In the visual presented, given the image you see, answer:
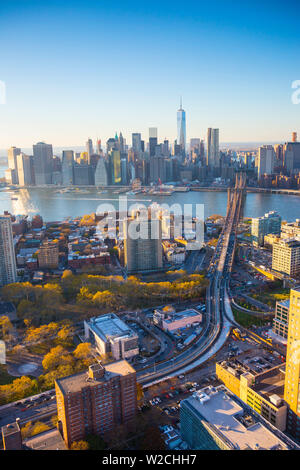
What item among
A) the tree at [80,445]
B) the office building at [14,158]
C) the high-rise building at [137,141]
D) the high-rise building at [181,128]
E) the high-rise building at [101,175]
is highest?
the high-rise building at [181,128]

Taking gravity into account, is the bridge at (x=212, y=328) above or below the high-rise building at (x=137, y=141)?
below

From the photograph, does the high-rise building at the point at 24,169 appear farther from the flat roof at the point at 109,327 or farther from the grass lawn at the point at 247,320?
the grass lawn at the point at 247,320

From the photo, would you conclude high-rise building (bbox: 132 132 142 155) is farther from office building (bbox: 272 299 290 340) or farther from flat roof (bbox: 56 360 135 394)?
flat roof (bbox: 56 360 135 394)

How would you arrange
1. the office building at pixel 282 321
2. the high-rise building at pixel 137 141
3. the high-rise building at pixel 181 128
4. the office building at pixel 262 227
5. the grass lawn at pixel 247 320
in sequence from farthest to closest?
the high-rise building at pixel 181 128 → the high-rise building at pixel 137 141 → the office building at pixel 262 227 → the grass lawn at pixel 247 320 → the office building at pixel 282 321

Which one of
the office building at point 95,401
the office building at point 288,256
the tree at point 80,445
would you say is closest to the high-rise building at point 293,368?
the office building at point 95,401

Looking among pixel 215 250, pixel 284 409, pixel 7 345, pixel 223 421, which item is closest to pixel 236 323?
pixel 284 409

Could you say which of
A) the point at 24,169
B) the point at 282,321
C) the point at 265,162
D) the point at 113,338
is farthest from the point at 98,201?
the point at 282,321

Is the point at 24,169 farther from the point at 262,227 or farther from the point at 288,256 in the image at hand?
the point at 288,256
